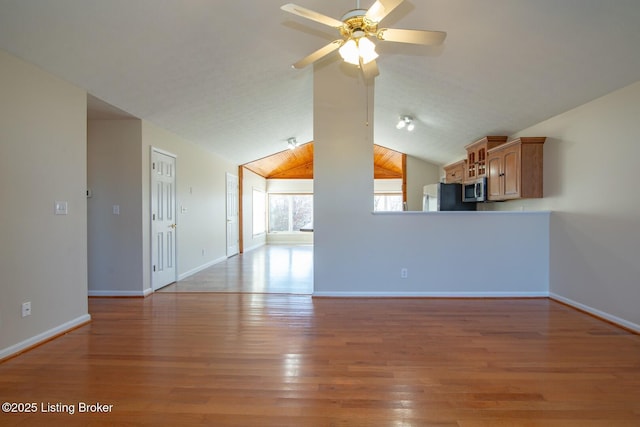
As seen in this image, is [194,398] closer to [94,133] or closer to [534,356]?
[534,356]

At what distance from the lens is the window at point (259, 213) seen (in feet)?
32.7

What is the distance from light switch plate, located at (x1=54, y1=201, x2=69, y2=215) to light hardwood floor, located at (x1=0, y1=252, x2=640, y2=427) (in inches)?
44.0

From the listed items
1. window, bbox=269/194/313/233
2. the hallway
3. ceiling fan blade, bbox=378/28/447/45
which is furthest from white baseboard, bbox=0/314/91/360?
window, bbox=269/194/313/233

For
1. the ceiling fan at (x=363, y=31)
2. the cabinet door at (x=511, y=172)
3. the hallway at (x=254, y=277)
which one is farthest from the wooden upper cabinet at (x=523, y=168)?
the hallway at (x=254, y=277)

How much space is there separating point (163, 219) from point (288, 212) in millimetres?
6632

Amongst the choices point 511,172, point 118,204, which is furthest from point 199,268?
point 511,172

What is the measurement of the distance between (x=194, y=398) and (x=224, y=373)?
31 centimetres

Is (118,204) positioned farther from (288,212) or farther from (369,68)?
(288,212)

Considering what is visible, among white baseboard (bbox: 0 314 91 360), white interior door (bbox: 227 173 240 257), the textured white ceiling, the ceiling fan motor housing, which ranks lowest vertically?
white baseboard (bbox: 0 314 91 360)

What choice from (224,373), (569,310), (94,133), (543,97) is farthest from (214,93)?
(569,310)

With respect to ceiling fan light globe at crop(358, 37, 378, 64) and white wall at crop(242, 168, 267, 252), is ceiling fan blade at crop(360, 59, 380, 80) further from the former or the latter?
white wall at crop(242, 168, 267, 252)

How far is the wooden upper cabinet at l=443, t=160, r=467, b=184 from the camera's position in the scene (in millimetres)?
6234

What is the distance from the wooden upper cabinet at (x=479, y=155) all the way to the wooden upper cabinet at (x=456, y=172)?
0.71ft

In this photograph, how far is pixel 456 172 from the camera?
6.59m
